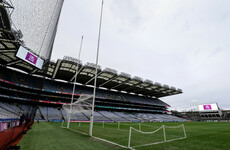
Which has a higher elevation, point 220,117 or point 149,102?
point 149,102

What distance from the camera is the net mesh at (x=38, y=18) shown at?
8.27m

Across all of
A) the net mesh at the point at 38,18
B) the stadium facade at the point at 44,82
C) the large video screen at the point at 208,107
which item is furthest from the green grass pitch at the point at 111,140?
the large video screen at the point at 208,107

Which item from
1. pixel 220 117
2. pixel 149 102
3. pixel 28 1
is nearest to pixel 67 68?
pixel 28 1

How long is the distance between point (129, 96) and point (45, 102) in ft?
118

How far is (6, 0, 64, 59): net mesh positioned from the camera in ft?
27.1

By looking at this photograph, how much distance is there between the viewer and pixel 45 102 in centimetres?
3578

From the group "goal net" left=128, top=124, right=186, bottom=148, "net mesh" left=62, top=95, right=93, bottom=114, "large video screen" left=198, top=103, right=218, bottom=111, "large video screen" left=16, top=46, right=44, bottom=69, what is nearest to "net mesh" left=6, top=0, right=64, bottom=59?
"net mesh" left=62, top=95, right=93, bottom=114

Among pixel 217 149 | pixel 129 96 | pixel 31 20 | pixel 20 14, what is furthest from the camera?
pixel 129 96

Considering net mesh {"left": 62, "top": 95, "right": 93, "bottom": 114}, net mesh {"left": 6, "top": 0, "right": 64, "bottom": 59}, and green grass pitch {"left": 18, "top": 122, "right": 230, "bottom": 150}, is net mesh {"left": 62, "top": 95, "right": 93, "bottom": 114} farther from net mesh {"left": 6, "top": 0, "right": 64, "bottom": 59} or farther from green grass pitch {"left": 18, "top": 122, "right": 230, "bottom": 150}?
net mesh {"left": 6, "top": 0, "right": 64, "bottom": 59}

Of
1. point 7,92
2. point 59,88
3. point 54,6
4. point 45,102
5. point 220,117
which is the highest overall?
point 54,6

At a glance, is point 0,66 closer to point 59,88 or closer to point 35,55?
point 59,88

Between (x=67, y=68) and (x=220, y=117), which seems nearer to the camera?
(x=67, y=68)

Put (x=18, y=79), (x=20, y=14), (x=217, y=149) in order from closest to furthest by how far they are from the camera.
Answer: (x=217, y=149)
(x=20, y=14)
(x=18, y=79)

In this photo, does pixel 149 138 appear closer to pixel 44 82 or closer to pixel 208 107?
pixel 44 82
